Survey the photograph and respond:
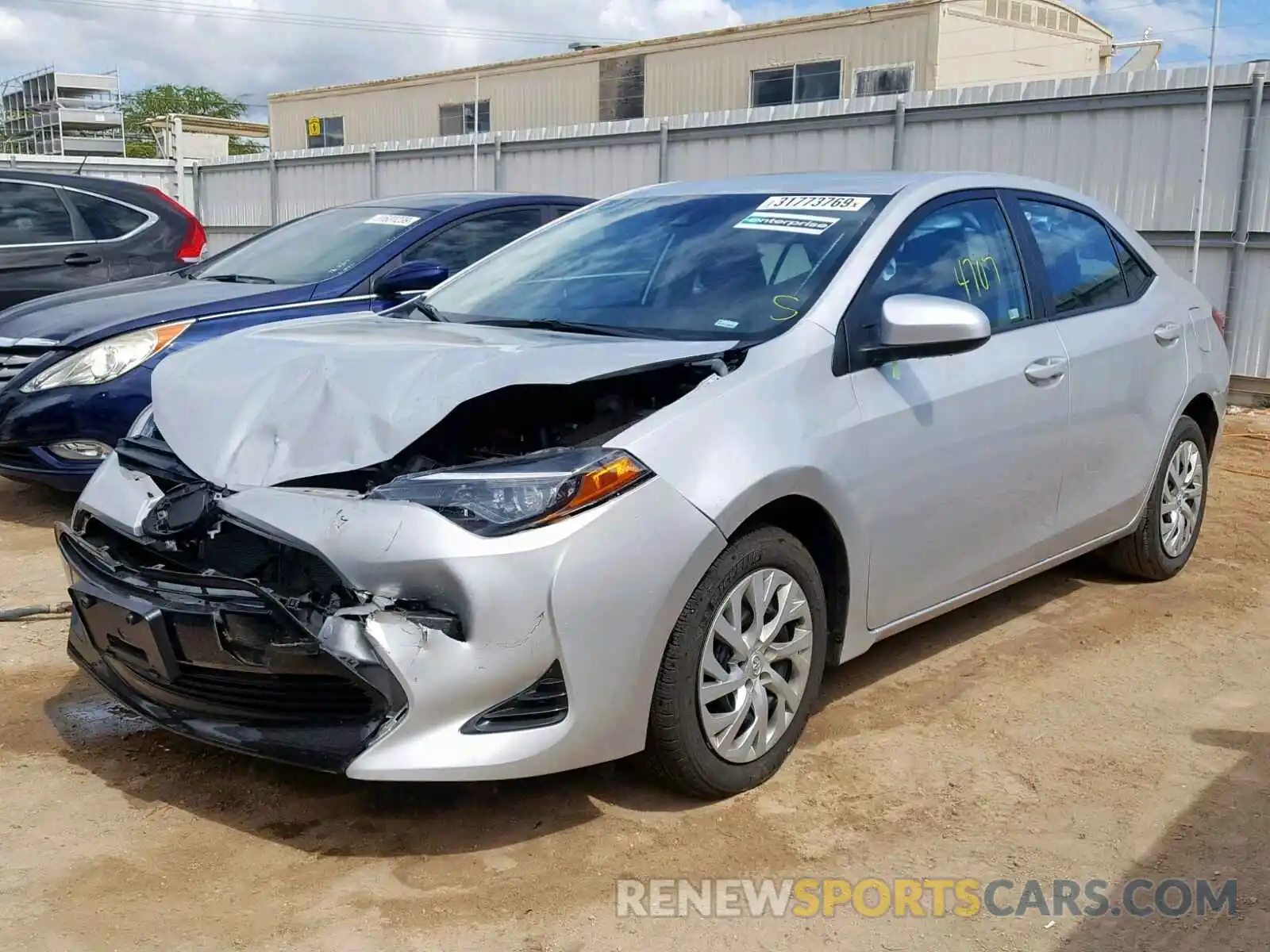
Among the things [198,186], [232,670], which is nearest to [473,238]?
[232,670]

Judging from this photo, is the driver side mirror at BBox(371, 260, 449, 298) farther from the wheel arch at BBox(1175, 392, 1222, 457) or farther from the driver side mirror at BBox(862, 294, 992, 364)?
the wheel arch at BBox(1175, 392, 1222, 457)

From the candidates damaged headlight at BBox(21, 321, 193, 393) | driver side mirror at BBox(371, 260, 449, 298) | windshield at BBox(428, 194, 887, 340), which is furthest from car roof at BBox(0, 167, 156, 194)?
windshield at BBox(428, 194, 887, 340)

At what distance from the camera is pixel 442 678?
276 cm

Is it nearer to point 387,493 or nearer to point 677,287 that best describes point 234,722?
point 387,493

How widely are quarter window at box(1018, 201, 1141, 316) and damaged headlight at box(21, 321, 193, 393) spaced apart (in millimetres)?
3755

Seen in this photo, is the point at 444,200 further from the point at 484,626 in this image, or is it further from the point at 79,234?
the point at 484,626

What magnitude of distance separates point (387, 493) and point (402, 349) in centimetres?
68

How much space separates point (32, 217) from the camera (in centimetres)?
829

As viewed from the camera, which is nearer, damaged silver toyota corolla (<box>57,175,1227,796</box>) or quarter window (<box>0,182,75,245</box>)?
damaged silver toyota corolla (<box>57,175,1227,796</box>)

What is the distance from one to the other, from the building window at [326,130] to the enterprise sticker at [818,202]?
86.1 feet

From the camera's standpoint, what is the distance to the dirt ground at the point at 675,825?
2.71 meters

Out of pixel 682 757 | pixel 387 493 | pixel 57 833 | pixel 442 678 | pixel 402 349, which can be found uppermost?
pixel 402 349

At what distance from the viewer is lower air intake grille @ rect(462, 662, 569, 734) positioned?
9.28 ft

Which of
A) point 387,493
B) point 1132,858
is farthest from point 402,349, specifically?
point 1132,858
